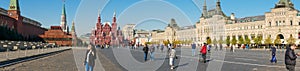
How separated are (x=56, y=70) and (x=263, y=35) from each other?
9340cm

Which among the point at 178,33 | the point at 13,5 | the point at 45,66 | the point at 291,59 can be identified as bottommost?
the point at 45,66

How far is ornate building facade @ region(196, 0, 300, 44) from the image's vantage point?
293 feet

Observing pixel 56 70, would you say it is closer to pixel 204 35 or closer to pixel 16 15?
pixel 16 15

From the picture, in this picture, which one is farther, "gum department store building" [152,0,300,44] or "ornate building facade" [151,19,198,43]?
"ornate building facade" [151,19,198,43]

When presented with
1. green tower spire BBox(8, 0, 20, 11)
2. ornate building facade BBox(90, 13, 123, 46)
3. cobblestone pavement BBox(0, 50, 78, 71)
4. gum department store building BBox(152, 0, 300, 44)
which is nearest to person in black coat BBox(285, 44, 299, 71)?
cobblestone pavement BBox(0, 50, 78, 71)

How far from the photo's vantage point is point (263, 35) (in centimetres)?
9925

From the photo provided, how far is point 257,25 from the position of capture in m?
104

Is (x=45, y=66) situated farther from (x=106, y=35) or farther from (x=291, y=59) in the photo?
(x=106, y=35)

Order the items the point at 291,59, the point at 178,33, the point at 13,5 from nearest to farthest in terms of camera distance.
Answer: the point at 291,59
the point at 13,5
the point at 178,33

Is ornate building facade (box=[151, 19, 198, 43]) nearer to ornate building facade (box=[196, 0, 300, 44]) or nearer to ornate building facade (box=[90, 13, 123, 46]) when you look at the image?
ornate building facade (box=[196, 0, 300, 44])

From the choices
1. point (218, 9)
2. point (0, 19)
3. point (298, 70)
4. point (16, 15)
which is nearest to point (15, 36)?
point (0, 19)

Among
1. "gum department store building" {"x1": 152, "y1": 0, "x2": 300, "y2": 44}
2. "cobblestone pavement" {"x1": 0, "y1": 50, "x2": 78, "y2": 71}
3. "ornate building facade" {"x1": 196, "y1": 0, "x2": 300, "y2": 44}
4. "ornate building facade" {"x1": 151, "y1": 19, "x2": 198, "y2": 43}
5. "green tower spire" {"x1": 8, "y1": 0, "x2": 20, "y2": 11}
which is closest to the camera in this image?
"cobblestone pavement" {"x1": 0, "y1": 50, "x2": 78, "y2": 71}

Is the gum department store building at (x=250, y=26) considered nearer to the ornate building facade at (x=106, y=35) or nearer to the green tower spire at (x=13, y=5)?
the ornate building facade at (x=106, y=35)

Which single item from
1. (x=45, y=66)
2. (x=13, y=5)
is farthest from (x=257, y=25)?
(x=45, y=66)
